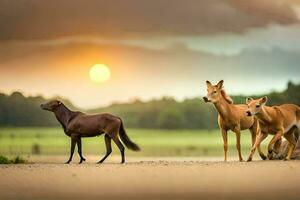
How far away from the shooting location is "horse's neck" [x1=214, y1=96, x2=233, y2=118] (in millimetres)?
20219

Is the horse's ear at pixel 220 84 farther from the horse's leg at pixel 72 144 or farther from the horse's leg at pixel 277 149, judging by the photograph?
the horse's leg at pixel 72 144

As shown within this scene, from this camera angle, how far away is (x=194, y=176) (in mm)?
17969

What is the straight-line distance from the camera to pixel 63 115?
20250mm

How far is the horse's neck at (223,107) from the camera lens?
66.3ft

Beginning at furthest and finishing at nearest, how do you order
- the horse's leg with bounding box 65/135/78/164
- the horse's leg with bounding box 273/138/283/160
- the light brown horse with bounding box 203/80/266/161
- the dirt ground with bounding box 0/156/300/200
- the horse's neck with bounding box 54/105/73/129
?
1. the horse's leg with bounding box 273/138/283/160
2. the horse's neck with bounding box 54/105/73/129
3. the light brown horse with bounding box 203/80/266/161
4. the horse's leg with bounding box 65/135/78/164
5. the dirt ground with bounding box 0/156/300/200

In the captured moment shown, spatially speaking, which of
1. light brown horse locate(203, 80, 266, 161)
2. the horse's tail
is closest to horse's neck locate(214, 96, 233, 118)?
light brown horse locate(203, 80, 266, 161)

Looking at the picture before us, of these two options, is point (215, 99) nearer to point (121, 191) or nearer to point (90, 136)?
point (90, 136)

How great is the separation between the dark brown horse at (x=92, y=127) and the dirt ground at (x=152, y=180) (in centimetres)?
48

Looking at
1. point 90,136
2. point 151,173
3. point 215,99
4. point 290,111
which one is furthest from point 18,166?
point 290,111

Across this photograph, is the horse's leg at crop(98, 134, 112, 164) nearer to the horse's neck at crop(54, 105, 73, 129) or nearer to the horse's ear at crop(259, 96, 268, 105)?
the horse's neck at crop(54, 105, 73, 129)

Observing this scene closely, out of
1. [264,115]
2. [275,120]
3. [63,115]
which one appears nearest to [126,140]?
[63,115]

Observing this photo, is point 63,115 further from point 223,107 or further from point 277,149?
point 277,149

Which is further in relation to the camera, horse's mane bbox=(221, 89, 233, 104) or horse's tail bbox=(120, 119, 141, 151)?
horse's mane bbox=(221, 89, 233, 104)

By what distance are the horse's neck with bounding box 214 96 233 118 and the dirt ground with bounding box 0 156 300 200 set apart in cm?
118
